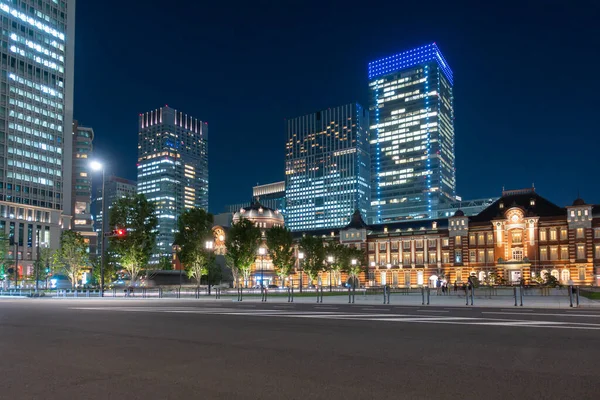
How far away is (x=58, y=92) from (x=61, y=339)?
144m

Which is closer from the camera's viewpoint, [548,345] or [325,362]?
[325,362]

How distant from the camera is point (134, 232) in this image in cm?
6412

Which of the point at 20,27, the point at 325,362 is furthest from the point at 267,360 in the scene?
the point at 20,27

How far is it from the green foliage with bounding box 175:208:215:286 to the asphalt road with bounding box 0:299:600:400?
56.7 metres

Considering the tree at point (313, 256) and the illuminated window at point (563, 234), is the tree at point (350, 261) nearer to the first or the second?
the tree at point (313, 256)

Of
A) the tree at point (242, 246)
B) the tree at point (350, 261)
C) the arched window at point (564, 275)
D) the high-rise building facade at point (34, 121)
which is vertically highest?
the high-rise building facade at point (34, 121)

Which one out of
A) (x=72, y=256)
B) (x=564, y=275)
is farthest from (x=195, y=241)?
(x=564, y=275)

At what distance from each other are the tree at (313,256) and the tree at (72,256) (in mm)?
35580

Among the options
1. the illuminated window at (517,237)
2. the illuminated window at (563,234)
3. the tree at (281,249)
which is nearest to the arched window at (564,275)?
the illuminated window at (563,234)

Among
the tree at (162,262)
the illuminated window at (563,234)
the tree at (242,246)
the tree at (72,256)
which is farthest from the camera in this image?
the illuminated window at (563,234)

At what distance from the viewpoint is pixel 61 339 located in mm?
13789

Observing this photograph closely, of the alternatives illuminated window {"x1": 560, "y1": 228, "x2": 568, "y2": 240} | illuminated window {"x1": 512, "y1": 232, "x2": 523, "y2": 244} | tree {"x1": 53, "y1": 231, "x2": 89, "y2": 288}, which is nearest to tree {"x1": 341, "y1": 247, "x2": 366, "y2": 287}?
illuminated window {"x1": 512, "y1": 232, "x2": 523, "y2": 244}

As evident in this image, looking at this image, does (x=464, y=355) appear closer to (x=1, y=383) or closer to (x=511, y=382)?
(x=511, y=382)

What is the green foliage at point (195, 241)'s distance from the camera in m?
73.1
